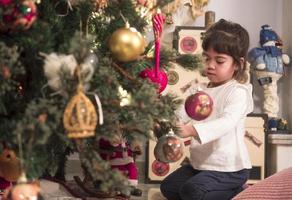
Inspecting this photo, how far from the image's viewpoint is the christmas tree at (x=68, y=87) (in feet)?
1.62

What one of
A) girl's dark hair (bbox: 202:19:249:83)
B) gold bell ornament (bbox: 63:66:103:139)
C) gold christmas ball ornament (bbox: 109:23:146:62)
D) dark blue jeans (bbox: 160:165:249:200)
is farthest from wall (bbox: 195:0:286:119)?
gold bell ornament (bbox: 63:66:103:139)

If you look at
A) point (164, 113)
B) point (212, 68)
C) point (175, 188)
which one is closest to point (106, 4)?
point (164, 113)

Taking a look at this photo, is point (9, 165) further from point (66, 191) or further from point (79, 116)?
point (66, 191)

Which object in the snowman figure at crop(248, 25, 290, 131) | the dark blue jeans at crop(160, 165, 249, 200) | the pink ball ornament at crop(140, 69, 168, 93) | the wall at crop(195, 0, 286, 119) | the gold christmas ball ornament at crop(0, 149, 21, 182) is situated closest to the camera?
the gold christmas ball ornament at crop(0, 149, 21, 182)

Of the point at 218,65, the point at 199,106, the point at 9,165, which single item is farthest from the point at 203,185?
the point at 9,165

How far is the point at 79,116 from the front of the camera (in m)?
0.49

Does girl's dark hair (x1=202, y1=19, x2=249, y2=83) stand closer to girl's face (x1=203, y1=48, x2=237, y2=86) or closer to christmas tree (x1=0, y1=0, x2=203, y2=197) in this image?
girl's face (x1=203, y1=48, x2=237, y2=86)

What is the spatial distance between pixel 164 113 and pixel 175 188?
0.76 m

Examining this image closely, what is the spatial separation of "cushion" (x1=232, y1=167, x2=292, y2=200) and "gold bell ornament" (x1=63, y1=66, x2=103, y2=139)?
49cm

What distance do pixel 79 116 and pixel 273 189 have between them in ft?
1.74

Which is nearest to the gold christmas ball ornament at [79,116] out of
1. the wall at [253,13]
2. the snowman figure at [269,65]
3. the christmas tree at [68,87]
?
the christmas tree at [68,87]

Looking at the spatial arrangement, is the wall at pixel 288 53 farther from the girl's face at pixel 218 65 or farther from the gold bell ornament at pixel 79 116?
the gold bell ornament at pixel 79 116

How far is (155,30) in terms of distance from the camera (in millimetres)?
780

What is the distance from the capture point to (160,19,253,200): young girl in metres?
1.22
